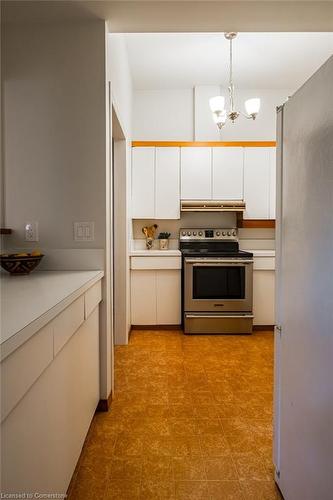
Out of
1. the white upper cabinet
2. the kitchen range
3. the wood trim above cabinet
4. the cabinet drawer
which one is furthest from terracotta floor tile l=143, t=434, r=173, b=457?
the wood trim above cabinet

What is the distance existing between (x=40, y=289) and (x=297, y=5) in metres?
2.16

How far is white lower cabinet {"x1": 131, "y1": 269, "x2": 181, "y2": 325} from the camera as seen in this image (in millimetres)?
4000

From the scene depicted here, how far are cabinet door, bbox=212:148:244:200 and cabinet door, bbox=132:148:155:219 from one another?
30.4 inches

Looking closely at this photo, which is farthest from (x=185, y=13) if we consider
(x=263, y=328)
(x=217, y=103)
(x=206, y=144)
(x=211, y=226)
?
(x=263, y=328)

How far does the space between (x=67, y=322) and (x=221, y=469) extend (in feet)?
3.52

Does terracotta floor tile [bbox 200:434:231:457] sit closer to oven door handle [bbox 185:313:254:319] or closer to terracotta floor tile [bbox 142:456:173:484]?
terracotta floor tile [bbox 142:456:173:484]

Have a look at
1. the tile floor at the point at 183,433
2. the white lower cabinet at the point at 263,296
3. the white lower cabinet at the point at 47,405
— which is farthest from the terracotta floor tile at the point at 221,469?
the white lower cabinet at the point at 263,296

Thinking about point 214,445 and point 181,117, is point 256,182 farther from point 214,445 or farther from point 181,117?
point 214,445

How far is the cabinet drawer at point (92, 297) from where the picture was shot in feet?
5.68

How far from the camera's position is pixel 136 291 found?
400 cm

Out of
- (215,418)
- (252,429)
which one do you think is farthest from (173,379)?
(252,429)

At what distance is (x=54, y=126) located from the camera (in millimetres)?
2184

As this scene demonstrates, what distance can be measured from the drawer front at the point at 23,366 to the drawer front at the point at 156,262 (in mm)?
2828

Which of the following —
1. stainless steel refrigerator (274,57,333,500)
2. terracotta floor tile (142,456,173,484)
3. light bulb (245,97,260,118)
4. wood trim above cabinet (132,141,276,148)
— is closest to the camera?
stainless steel refrigerator (274,57,333,500)
